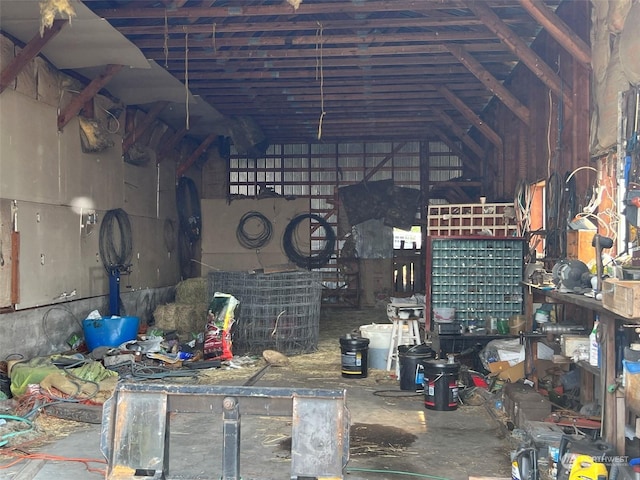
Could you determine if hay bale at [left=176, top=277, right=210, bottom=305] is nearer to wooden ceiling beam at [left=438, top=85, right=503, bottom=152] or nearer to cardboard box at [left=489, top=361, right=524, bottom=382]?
wooden ceiling beam at [left=438, top=85, right=503, bottom=152]

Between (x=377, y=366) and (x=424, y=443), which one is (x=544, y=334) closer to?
(x=424, y=443)

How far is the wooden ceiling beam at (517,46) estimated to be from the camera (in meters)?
6.96

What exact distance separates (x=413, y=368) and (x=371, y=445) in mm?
1755

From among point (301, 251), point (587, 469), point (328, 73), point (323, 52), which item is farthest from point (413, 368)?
A: point (301, 251)

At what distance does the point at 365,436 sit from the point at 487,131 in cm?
679

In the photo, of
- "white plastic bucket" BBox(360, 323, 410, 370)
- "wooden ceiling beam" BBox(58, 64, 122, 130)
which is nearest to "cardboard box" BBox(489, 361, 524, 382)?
"white plastic bucket" BBox(360, 323, 410, 370)

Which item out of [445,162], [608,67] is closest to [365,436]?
[608,67]

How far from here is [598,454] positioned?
3.62 metres

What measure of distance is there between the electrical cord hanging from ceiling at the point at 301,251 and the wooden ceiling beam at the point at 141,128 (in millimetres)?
4352

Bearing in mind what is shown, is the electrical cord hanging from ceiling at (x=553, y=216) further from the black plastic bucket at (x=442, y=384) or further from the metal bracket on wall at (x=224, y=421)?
the metal bracket on wall at (x=224, y=421)

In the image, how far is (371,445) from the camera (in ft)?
16.0

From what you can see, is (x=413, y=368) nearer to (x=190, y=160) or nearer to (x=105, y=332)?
(x=105, y=332)

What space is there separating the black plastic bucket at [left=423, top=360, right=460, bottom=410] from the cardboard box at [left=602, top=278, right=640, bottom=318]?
2.14 metres

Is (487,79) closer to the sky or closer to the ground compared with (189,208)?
closer to the sky
